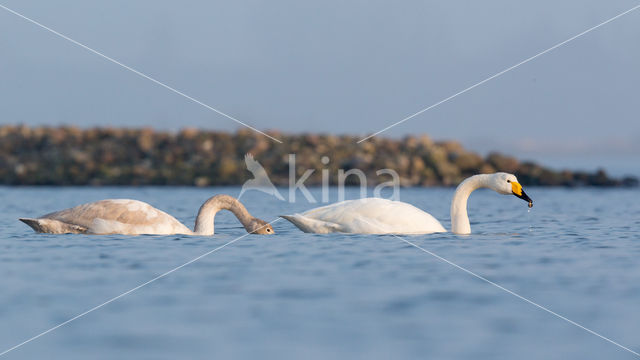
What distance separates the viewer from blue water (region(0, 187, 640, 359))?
5.69m

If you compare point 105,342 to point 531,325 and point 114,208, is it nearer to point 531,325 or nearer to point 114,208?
point 531,325

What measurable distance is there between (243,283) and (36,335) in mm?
2707

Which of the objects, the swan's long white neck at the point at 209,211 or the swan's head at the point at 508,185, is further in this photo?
the swan's head at the point at 508,185

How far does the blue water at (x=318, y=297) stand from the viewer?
5.69 m

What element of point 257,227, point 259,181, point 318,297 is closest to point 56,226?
point 257,227

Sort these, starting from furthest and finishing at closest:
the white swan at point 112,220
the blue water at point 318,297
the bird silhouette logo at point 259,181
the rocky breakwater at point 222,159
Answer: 1. the rocky breakwater at point 222,159
2. the bird silhouette logo at point 259,181
3. the white swan at point 112,220
4. the blue water at point 318,297

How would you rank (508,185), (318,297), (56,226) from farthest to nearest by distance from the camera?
1. (508,185)
2. (56,226)
3. (318,297)

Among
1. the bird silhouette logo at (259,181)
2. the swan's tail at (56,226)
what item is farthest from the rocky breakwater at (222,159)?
the swan's tail at (56,226)

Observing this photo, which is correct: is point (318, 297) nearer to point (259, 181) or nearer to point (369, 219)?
point (369, 219)

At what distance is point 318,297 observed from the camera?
24.6 ft

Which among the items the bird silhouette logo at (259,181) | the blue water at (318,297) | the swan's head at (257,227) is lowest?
the blue water at (318,297)

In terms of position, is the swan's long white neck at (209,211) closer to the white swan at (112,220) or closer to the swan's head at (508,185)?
the white swan at (112,220)

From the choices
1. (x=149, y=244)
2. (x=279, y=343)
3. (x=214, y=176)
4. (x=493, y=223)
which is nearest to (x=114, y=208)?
(x=149, y=244)

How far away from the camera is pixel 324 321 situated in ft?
21.1
